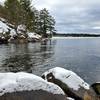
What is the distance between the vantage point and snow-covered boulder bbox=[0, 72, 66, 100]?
32.0ft

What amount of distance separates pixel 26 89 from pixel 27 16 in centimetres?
8357

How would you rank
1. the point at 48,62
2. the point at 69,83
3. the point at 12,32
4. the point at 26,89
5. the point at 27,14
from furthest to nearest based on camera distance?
the point at 27,14, the point at 12,32, the point at 48,62, the point at 69,83, the point at 26,89

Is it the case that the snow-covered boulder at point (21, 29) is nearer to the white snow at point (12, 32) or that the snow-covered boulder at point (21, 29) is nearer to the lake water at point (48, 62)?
the white snow at point (12, 32)

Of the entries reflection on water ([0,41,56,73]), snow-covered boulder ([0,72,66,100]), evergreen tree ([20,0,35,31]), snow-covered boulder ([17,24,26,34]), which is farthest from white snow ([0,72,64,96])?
evergreen tree ([20,0,35,31])

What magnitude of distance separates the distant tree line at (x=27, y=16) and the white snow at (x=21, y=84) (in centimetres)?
6908

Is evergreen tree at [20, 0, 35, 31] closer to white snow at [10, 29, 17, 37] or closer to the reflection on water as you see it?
white snow at [10, 29, 17, 37]

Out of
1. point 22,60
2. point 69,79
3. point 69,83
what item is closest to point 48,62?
point 22,60

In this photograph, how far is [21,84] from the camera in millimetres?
9984

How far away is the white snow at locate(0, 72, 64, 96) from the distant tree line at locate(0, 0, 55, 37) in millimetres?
69085

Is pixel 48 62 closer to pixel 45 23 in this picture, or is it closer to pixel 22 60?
pixel 22 60

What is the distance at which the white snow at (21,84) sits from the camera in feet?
32.2

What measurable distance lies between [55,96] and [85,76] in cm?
1174

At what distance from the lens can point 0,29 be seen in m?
68.1

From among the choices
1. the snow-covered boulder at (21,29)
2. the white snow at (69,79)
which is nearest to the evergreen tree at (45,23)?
the snow-covered boulder at (21,29)
